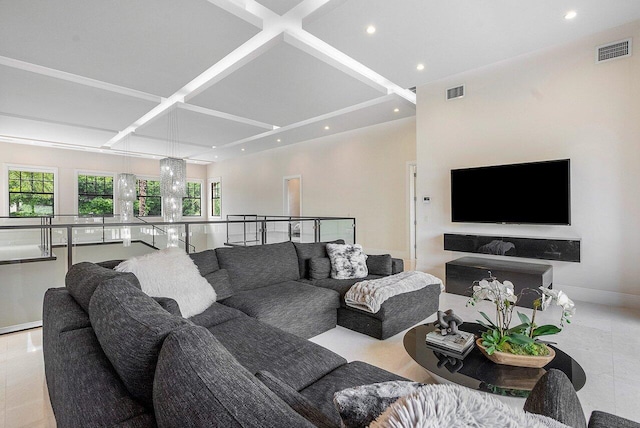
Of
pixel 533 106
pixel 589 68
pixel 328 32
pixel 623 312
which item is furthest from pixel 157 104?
pixel 623 312

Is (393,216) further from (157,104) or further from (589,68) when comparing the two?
(157,104)

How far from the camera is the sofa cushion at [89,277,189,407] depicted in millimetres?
866

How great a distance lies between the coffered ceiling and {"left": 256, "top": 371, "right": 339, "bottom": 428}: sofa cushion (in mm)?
3274

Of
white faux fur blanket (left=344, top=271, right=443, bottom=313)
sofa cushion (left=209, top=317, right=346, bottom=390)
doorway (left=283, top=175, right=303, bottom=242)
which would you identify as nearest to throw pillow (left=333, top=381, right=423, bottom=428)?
sofa cushion (left=209, top=317, right=346, bottom=390)

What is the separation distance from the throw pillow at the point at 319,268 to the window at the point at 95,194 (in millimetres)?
9583

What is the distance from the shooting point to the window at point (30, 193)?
870cm

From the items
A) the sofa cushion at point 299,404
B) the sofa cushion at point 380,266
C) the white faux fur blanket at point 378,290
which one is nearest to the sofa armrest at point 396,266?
the sofa cushion at point 380,266

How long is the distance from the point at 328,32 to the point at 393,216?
4.25 metres

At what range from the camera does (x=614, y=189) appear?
3574mm

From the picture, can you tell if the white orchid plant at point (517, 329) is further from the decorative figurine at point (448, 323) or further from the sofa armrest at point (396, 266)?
the sofa armrest at point (396, 266)

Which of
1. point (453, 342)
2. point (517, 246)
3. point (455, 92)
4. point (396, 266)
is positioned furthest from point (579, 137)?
point (453, 342)

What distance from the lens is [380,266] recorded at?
363cm

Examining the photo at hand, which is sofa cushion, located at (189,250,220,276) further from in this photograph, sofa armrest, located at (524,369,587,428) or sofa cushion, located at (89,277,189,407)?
sofa armrest, located at (524,369,587,428)

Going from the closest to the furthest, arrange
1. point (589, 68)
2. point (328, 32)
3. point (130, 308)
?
point (130, 308) → point (328, 32) → point (589, 68)
